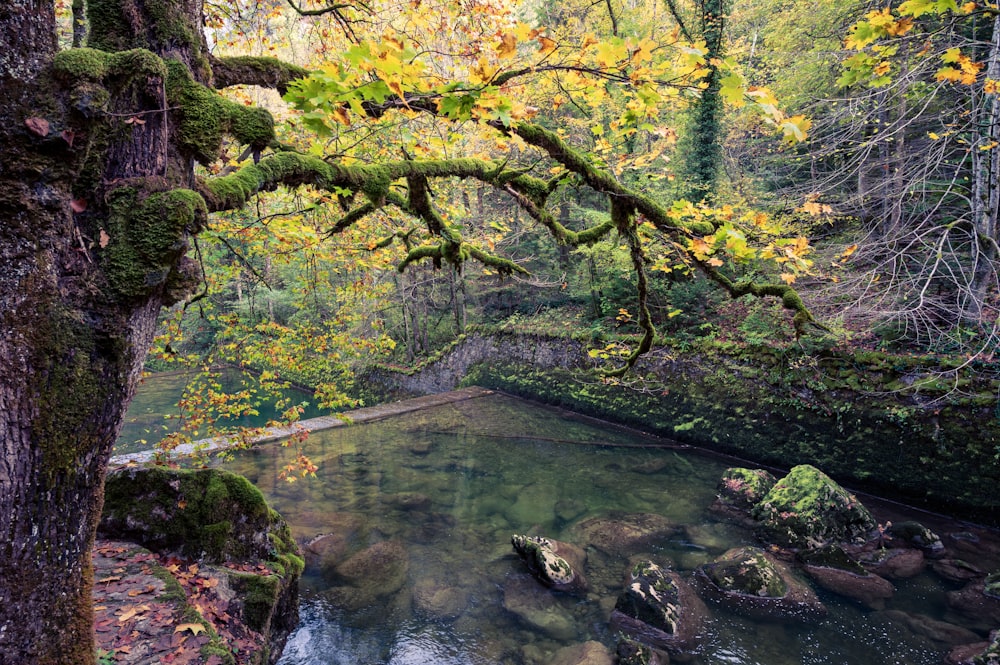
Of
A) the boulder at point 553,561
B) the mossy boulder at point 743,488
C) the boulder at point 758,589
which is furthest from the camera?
the mossy boulder at point 743,488

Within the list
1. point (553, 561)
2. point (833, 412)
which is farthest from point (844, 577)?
point (553, 561)

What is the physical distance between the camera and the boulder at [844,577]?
5.49 meters

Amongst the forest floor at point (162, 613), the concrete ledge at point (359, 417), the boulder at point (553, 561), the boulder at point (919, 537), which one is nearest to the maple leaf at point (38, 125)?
the forest floor at point (162, 613)

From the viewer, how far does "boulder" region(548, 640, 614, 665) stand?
4.52m

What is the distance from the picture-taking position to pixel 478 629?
16.7 ft

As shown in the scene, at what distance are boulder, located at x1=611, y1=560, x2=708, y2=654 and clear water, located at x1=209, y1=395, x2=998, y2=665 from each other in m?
0.18

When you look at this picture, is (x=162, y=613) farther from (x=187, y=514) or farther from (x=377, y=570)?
(x=377, y=570)

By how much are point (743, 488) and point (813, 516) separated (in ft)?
3.64

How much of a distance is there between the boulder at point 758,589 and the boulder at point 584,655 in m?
1.72

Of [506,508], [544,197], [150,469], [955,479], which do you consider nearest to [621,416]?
[506,508]

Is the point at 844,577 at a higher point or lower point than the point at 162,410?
higher

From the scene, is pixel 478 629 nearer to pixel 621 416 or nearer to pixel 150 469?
pixel 150 469

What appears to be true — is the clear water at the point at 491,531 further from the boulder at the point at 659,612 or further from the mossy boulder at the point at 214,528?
the mossy boulder at the point at 214,528

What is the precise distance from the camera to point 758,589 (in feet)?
17.9
